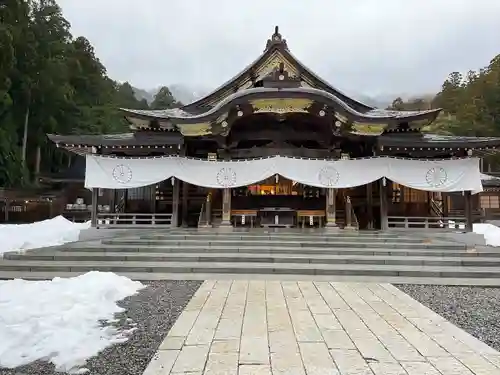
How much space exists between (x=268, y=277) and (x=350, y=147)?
8.67m

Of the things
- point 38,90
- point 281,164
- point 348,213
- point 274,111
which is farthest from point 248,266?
point 38,90

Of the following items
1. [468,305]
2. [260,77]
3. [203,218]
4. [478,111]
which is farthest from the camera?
[478,111]

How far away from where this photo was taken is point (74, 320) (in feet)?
13.0

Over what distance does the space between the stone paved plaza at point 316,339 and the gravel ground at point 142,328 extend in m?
0.14

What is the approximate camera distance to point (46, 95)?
2602 centimetres

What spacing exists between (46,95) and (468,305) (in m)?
28.5

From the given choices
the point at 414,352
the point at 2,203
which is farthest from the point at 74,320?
the point at 2,203

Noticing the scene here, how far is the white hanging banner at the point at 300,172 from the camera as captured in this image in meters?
12.0

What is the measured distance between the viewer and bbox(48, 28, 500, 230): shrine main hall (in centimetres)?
1200

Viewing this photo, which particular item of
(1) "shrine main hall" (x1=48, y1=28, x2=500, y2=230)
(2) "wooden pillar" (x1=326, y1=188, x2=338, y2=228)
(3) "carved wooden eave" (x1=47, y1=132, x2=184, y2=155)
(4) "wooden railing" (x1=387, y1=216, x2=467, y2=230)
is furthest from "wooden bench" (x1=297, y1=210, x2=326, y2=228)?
(3) "carved wooden eave" (x1=47, y1=132, x2=184, y2=155)

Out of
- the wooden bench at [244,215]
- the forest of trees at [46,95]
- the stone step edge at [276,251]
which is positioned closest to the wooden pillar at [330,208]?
the wooden bench at [244,215]

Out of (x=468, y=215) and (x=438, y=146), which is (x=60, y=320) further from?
(x=468, y=215)

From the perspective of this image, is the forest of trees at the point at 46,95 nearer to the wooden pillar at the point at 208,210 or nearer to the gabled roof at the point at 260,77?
the gabled roof at the point at 260,77

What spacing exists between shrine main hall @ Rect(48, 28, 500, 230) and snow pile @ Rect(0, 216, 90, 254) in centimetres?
133
